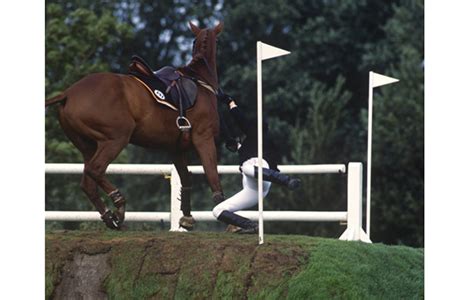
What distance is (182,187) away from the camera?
1175 centimetres

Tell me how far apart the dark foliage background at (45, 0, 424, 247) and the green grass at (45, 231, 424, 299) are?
457 inches

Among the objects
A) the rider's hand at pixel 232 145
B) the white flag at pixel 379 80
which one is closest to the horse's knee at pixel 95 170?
the rider's hand at pixel 232 145

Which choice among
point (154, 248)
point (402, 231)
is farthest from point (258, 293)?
point (402, 231)

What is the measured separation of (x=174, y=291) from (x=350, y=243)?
163 cm

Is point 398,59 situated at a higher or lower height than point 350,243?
higher

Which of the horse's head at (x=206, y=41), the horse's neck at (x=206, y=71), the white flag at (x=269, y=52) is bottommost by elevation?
the horse's neck at (x=206, y=71)

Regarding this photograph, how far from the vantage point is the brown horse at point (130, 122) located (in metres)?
10.9

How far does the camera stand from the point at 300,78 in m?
30.5

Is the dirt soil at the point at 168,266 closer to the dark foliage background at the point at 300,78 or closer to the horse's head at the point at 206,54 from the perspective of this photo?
the horse's head at the point at 206,54

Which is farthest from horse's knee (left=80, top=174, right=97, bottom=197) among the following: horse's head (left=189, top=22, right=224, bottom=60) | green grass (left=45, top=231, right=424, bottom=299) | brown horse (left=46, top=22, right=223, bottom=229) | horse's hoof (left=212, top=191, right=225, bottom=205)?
horse's head (left=189, top=22, right=224, bottom=60)

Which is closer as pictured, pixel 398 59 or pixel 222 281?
pixel 222 281

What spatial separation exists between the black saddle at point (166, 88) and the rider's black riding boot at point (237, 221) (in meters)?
0.82

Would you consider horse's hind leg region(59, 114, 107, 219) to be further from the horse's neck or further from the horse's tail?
the horse's neck
